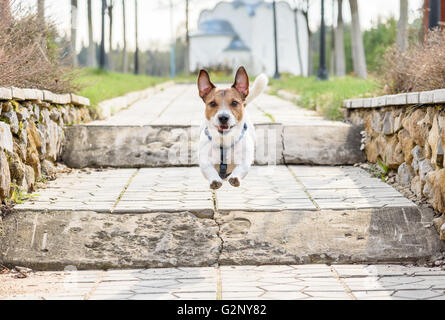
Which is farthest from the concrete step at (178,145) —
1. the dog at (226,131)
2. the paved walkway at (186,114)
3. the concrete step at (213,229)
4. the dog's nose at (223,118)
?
the dog's nose at (223,118)

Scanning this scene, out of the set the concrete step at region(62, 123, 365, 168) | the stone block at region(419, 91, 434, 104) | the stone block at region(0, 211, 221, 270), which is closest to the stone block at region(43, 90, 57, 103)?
the concrete step at region(62, 123, 365, 168)

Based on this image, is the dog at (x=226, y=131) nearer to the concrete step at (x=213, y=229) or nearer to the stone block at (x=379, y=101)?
the concrete step at (x=213, y=229)

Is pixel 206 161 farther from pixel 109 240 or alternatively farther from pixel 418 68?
pixel 418 68

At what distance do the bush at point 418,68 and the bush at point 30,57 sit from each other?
189 inches

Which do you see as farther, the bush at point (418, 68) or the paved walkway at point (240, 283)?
the bush at point (418, 68)

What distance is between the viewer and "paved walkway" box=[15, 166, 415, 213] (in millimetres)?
6609

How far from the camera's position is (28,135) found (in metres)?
7.43

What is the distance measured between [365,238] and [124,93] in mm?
12185

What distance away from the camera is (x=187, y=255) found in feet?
19.2

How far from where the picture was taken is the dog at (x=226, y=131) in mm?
4559

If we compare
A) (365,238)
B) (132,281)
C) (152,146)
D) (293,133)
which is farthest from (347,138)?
(132,281)

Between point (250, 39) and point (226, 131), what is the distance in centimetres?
5274

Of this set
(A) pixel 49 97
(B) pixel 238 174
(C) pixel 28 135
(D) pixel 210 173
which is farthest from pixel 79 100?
(B) pixel 238 174
